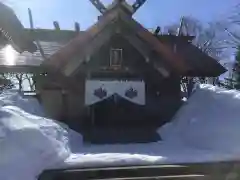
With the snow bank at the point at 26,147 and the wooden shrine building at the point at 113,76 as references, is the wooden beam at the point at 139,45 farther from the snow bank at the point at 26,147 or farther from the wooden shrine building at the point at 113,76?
the snow bank at the point at 26,147

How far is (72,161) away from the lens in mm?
6078

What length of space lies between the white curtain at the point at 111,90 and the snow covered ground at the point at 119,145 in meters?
1.03

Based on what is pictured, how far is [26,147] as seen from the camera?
540 centimetres

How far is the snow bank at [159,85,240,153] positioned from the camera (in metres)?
7.24

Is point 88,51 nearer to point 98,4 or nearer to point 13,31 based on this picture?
point 98,4

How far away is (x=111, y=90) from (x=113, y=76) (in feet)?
1.82

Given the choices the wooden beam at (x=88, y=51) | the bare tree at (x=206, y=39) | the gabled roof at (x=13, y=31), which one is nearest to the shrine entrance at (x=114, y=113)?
the wooden beam at (x=88, y=51)

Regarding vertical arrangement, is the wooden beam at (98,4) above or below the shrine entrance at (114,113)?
above

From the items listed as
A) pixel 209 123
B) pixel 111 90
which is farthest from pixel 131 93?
pixel 209 123

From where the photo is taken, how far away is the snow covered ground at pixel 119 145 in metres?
5.35

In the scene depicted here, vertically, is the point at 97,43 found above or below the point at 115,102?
above

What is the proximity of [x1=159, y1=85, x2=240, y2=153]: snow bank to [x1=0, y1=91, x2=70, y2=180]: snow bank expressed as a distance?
3235 millimetres

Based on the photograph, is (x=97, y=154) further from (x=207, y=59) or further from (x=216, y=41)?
(x=216, y=41)

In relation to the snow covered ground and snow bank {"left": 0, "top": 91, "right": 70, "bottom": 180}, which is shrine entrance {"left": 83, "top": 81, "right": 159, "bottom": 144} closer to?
the snow covered ground
